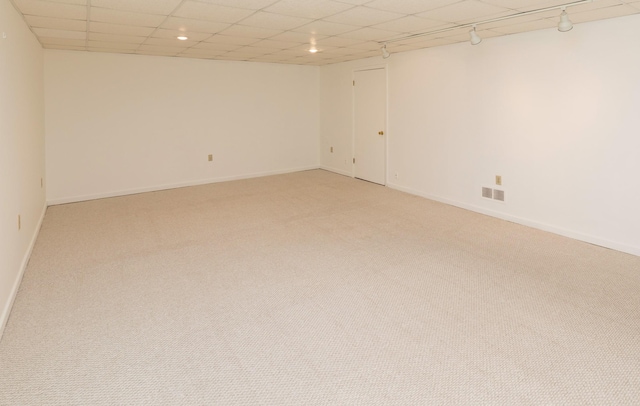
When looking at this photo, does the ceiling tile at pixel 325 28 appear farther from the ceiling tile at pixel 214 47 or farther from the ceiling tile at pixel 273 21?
the ceiling tile at pixel 214 47

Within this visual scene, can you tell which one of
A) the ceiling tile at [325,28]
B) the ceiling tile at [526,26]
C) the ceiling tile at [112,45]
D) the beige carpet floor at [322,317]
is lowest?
the beige carpet floor at [322,317]

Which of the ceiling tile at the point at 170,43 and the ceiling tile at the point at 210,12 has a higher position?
the ceiling tile at the point at 170,43

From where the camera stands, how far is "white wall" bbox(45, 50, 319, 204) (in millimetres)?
5742

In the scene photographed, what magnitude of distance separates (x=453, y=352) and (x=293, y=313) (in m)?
1.04

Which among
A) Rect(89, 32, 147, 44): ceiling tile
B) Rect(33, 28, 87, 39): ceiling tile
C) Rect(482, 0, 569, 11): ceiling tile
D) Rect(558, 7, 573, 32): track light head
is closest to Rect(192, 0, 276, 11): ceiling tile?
Rect(482, 0, 569, 11): ceiling tile

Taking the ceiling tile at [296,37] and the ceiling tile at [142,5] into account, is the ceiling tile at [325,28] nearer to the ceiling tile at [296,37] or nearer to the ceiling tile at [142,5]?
the ceiling tile at [296,37]

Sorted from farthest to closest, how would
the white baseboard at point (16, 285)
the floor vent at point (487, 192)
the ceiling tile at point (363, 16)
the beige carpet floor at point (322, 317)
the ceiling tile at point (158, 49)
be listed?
the ceiling tile at point (158, 49) → the floor vent at point (487, 192) → the ceiling tile at point (363, 16) → the white baseboard at point (16, 285) → the beige carpet floor at point (322, 317)

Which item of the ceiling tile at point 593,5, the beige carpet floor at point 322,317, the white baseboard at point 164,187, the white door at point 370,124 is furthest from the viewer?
the white door at point 370,124

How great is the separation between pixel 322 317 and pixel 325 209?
110 inches

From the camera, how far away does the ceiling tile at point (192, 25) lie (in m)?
3.81

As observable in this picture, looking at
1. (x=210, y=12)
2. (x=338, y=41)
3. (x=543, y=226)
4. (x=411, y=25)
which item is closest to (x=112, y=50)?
(x=210, y=12)

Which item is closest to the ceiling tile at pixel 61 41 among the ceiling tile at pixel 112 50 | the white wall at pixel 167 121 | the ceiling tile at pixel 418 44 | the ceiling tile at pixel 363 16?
the ceiling tile at pixel 112 50

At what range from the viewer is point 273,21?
3855 mm

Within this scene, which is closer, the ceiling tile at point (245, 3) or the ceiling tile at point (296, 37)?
the ceiling tile at point (245, 3)
